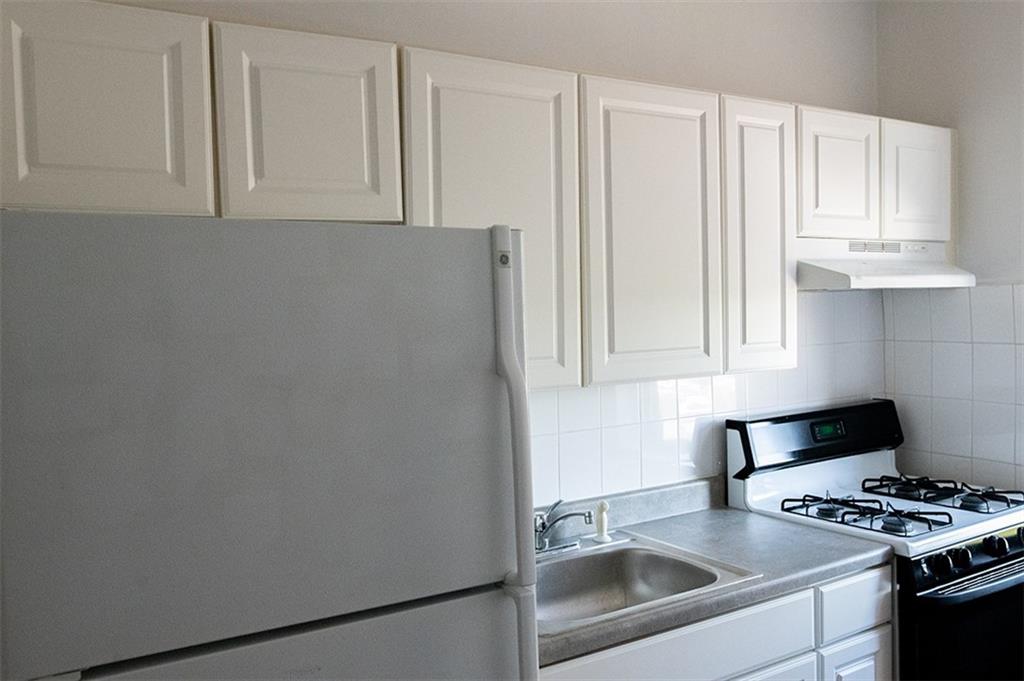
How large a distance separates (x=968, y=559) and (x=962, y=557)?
0.03 m

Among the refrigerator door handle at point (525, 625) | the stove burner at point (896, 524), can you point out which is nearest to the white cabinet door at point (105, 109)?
the refrigerator door handle at point (525, 625)

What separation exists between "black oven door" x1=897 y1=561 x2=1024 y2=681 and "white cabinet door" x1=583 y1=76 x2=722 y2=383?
85 cm

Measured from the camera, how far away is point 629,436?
8.83ft

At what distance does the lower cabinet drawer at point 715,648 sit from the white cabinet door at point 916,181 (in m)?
1.28

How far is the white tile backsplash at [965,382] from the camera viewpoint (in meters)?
2.95

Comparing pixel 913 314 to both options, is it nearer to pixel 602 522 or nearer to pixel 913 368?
pixel 913 368

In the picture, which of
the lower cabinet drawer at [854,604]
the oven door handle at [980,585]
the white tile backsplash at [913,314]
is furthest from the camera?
the white tile backsplash at [913,314]

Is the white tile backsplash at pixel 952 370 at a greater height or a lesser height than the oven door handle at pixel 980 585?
greater

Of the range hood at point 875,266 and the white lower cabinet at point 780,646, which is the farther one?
the range hood at point 875,266

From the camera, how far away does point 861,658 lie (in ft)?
7.77

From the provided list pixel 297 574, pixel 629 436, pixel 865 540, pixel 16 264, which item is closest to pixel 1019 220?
pixel 865 540

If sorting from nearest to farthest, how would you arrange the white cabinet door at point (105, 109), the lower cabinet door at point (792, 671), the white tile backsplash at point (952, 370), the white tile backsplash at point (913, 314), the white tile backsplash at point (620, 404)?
the white cabinet door at point (105, 109) < the lower cabinet door at point (792, 671) < the white tile backsplash at point (620, 404) < the white tile backsplash at point (952, 370) < the white tile backsplash at point (913, 314)

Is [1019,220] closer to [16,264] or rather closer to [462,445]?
[462,445]

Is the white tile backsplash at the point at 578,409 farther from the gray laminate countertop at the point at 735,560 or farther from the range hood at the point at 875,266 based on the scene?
the range hood at the point at 875,266
